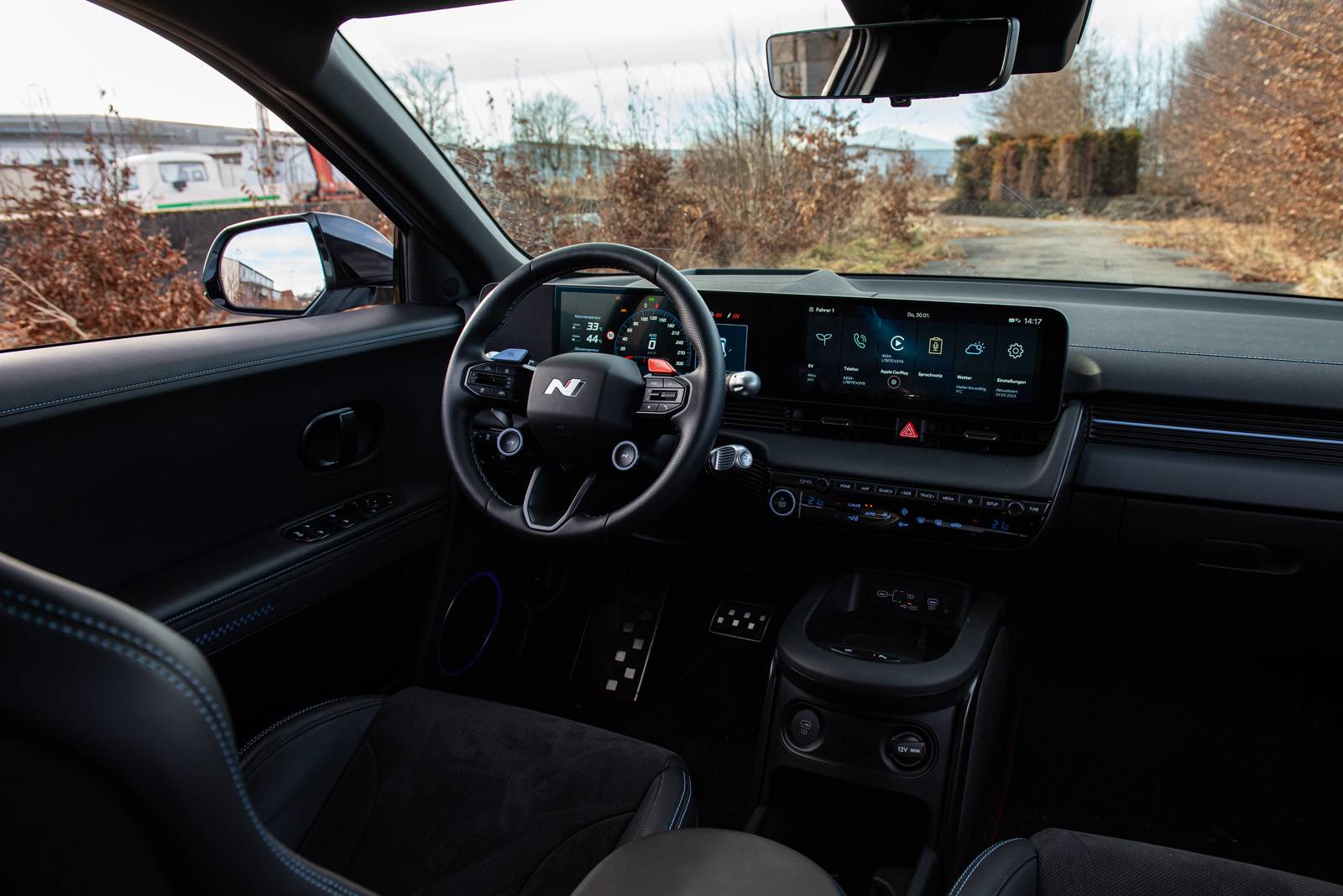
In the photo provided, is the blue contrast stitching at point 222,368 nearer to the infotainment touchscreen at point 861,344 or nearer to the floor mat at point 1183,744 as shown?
the infotainment touchscreen at point 861,344

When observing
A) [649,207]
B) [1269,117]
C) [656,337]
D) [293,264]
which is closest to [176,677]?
[656,337]

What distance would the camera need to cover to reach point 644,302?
93.4 inches

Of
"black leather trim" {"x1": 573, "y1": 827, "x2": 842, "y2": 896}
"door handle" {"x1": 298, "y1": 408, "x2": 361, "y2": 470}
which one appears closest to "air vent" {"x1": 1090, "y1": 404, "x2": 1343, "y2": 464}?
"black leather trim" {"x1": 573, "y1": 827, "x2": 842, "y2": 896}

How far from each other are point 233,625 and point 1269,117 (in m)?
3.13

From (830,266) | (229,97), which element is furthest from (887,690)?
(229,97)

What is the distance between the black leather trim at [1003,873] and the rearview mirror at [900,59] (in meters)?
1.56

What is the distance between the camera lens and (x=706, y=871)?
101 centimetres

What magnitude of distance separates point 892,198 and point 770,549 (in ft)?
4.45

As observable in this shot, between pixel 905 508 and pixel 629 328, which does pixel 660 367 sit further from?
pixel 905 508

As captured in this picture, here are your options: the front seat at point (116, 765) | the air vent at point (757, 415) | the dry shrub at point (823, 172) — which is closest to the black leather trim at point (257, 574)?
the air vent at point (757, 415)

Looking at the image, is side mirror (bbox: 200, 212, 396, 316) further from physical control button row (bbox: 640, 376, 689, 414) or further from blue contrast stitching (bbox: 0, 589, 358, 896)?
blue contrast stitching (bbox: 0, 589, 358, 896)

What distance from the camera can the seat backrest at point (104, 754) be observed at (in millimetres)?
553

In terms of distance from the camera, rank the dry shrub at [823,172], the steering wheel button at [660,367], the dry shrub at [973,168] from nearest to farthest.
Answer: the steering wheel button at [660,367] < the dry shrub at [973,168] < the dry shrub at [823,172]

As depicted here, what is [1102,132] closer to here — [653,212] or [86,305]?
[653,212]
